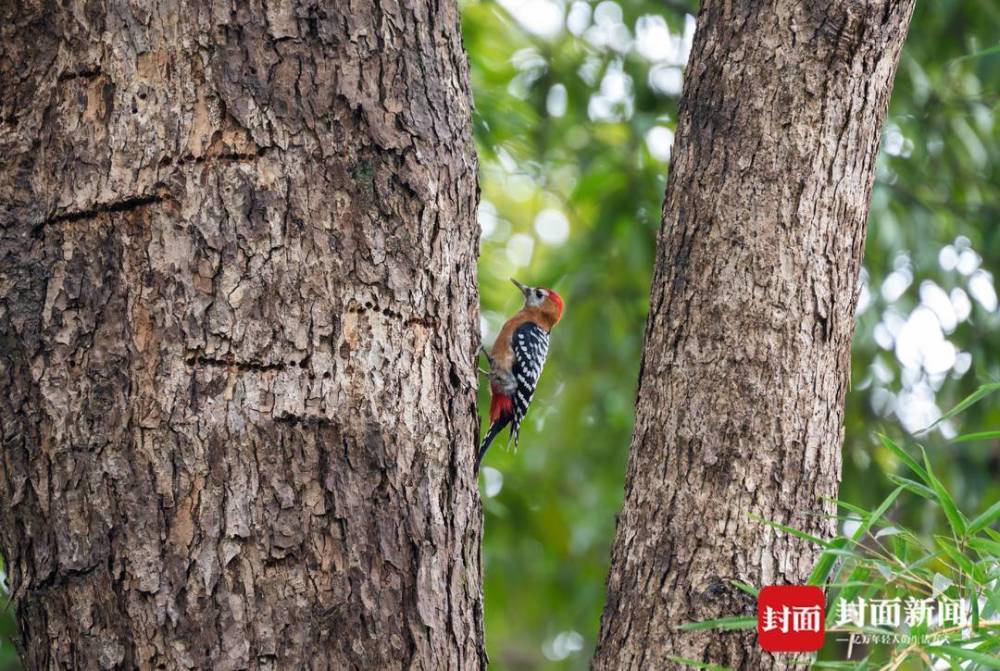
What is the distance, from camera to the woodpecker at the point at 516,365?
5395 millimetres

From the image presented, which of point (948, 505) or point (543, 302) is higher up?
point (543, 302)

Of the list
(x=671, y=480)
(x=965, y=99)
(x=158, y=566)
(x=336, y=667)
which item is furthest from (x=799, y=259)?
(x=965, y=99)

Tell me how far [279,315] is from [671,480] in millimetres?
853

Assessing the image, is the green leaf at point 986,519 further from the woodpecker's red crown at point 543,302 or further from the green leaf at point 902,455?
the woodpecker's red crown at point 543,302

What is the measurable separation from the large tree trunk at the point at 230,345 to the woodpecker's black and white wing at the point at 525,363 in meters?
3.01

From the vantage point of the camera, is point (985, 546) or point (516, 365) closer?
point (985, 546)

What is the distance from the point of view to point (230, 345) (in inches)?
84.7

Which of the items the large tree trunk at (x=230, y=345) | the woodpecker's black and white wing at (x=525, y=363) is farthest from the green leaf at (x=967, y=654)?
the woodpecker's black and white wing at (x=525, y=363)

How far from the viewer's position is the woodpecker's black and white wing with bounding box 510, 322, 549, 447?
5395 mm

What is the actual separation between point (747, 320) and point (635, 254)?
365 centimetres

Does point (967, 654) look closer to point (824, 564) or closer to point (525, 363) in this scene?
point (824, 564)

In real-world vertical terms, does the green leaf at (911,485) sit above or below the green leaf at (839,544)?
above

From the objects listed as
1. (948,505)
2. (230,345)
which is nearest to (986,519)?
(948,505)

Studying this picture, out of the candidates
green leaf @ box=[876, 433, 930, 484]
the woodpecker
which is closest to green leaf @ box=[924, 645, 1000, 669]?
green leaf @ box=[876, 433, 930, 484]
